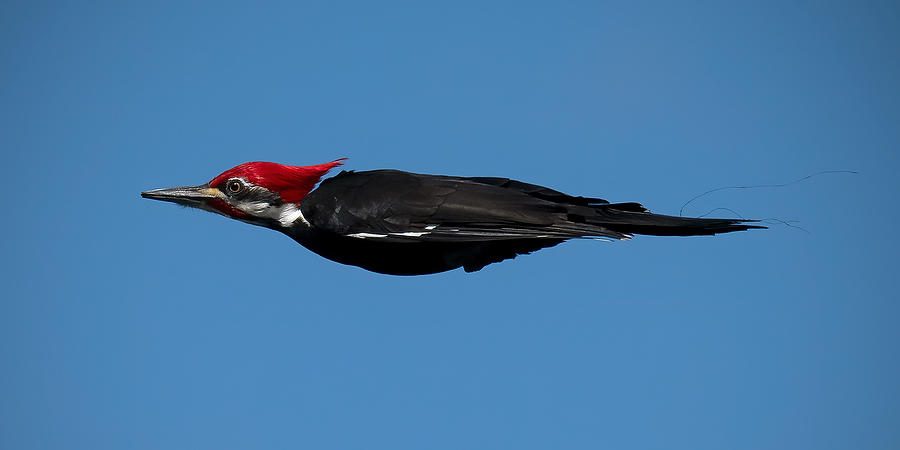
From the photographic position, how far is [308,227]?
17.1 feet

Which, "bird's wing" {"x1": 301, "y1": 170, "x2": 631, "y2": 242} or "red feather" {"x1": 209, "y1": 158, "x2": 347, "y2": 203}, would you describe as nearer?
"bird's wing" {"x1": 301, "y1": 170, "x2": 631, "y2": 242}

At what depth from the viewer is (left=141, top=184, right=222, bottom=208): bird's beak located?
5.48 m

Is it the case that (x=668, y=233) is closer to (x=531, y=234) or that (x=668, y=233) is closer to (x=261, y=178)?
(x=531, y=234)

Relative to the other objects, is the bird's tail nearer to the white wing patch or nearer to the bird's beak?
the white wing patch

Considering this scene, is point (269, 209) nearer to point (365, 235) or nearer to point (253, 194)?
point (253, 194)

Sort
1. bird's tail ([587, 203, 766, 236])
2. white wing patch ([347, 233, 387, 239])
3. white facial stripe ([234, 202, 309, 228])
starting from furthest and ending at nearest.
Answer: white facial stripe ([234, 202, 309, 228]) < white wing patch ([347, 233, 387, 239]) < bird's tail ([587, 203, 766, 236])

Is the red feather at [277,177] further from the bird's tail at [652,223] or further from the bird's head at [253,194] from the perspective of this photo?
the bird's tail at [652,223]

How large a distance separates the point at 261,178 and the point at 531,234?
1.94 m

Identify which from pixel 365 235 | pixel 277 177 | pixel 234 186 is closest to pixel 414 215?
pixel 365 235

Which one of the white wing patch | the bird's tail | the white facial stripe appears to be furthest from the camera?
the white facial stripe

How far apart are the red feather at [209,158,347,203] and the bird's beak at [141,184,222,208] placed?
58 millimetres

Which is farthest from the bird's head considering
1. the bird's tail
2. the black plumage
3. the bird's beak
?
the bird's tail

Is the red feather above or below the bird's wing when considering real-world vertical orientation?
above

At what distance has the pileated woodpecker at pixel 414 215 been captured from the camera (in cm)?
477
